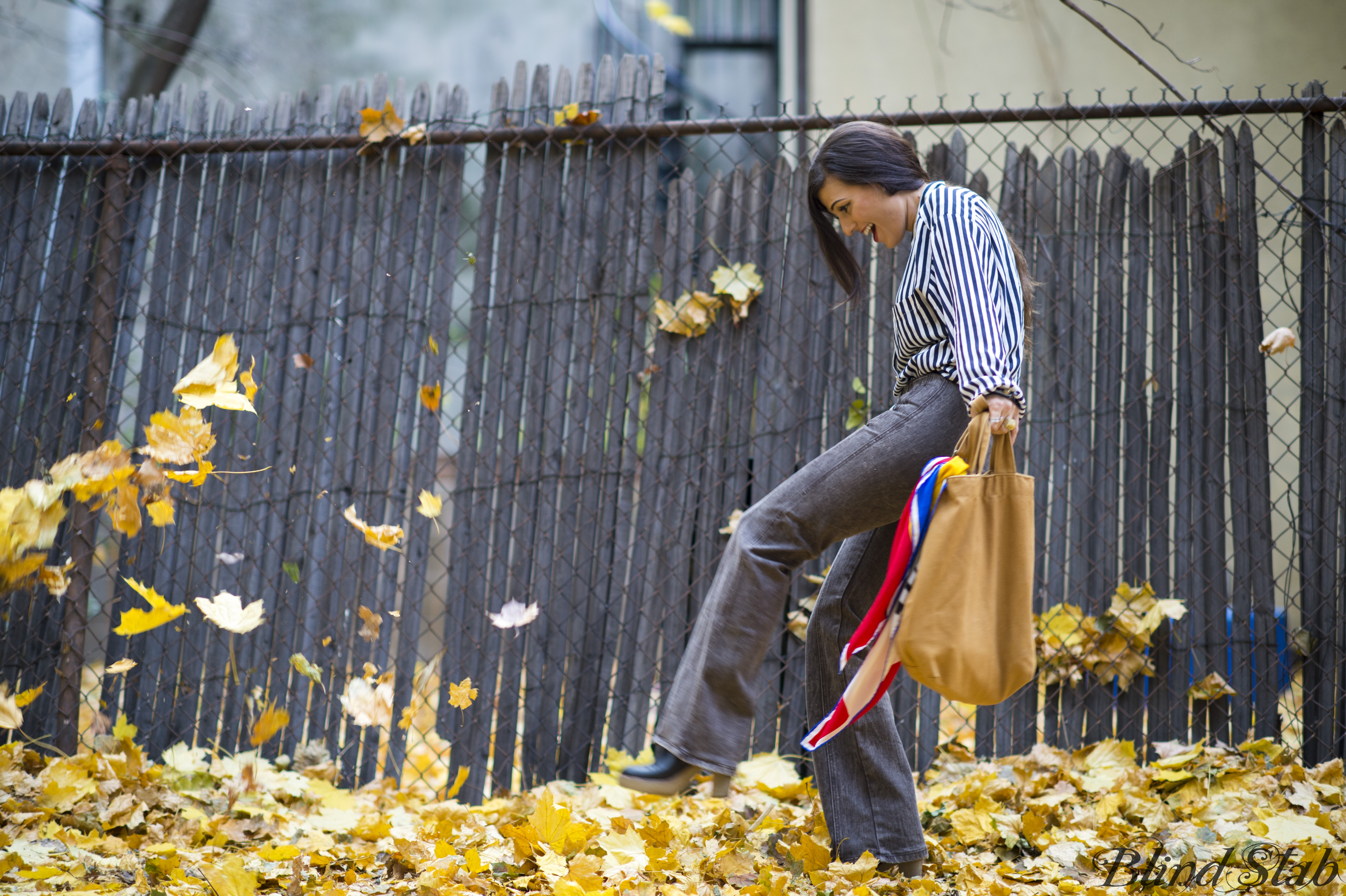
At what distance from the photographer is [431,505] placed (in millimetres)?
2854

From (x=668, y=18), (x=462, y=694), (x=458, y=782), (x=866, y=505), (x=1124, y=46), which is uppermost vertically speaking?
(x=668, y=18)

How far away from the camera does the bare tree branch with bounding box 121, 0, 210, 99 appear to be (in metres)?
6.16

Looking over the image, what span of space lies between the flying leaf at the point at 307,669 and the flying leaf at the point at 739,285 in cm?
174

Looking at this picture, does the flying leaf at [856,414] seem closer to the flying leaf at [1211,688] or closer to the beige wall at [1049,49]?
the flying leaf at [1211,688]

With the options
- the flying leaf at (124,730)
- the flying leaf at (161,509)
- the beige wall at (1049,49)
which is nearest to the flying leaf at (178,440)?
the flying leaf at (161,509)

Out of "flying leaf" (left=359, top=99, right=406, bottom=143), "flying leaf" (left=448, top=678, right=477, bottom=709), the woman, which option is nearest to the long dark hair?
the woman

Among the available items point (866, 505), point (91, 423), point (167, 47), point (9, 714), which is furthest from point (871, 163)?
point (167, 47)

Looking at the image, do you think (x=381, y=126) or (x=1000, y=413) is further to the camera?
(x=381, y=126)

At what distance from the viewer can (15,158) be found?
312 centimetres

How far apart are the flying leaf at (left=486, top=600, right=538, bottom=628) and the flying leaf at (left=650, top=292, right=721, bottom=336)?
1005 mm

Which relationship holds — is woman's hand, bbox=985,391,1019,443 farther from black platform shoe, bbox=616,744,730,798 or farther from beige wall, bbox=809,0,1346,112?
beige wall, bbox=809,0,1346,112

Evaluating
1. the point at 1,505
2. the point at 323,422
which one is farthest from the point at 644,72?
the point at 1,505

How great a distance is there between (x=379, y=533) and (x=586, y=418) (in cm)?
76

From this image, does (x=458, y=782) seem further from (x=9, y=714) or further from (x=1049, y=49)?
(x=1049, y=49)
